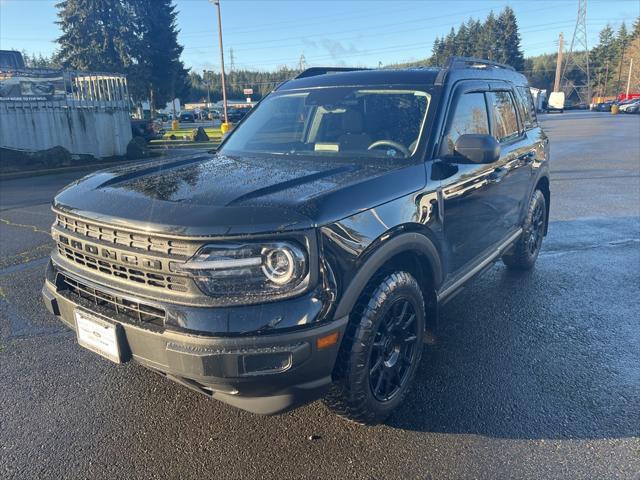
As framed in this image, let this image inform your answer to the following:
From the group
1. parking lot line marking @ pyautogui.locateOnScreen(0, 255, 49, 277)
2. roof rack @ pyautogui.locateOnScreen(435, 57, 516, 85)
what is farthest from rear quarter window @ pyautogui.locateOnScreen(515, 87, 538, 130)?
parking lot line marking @ pyautogui.locateOnScreen(0, 255, 49, 277)

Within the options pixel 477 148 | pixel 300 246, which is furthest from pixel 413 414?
pixel 477 148

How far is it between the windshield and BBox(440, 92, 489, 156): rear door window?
0.74 ft

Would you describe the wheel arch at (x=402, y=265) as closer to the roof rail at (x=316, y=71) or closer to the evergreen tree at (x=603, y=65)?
the roof rail at (x=316, y=71)

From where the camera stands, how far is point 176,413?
9.55 feet

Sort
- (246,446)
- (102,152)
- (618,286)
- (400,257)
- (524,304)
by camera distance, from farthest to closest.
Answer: (102,152) < (618,286) < (524,304) < (400,257) < (246,446)

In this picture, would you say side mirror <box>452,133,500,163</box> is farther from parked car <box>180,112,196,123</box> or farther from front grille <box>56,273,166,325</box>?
parked car <box>180,112,196,123</box>

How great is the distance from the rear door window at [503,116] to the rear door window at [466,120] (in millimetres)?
218

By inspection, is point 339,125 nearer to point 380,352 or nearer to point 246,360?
point 380,352

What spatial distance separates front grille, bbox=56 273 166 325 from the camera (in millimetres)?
2281

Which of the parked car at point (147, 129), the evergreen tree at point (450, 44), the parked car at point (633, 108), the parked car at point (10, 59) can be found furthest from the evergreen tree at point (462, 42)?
the parked car at point (10, 59)

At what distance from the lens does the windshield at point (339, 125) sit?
324cm

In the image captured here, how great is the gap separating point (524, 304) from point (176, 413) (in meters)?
3.17

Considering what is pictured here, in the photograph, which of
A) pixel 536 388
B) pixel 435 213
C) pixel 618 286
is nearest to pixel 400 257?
pixel 435 213

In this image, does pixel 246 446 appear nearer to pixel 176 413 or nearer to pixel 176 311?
pixel 176 413
